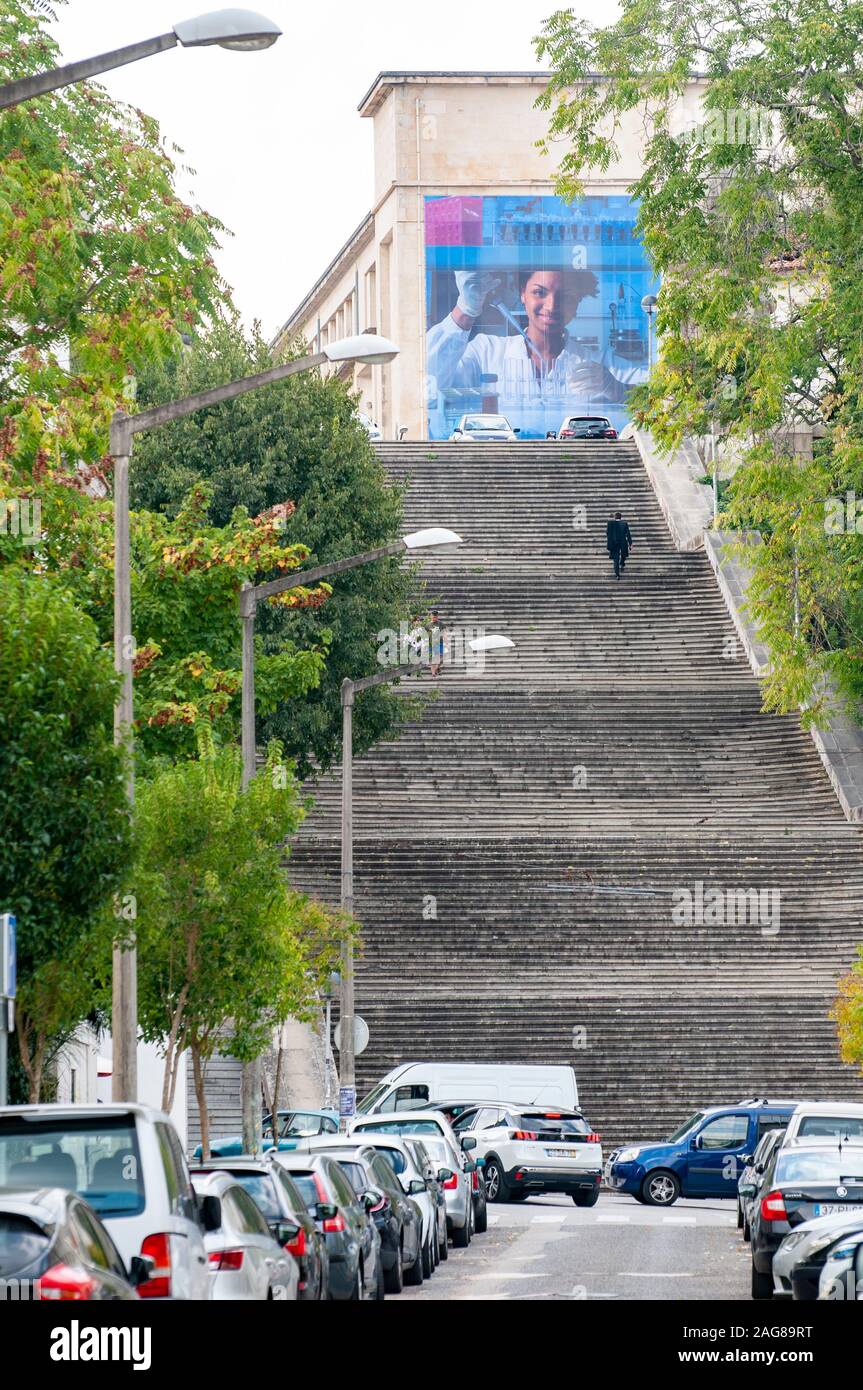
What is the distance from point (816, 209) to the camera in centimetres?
3372

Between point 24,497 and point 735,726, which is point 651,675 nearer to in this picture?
point 735,726

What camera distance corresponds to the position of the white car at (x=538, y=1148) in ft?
111

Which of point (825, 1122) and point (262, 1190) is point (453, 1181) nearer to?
point (825, 1122)

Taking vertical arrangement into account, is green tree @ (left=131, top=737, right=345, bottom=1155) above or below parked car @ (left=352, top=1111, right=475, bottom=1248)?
above

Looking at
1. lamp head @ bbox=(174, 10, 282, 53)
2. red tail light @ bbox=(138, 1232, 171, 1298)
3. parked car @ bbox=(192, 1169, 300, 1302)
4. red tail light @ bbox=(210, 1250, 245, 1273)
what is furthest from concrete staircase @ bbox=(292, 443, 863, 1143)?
red tail light @ bbox=(138, 1232, 171, 1298)

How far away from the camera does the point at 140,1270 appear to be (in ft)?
36.7

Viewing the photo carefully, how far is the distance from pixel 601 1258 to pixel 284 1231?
916cm

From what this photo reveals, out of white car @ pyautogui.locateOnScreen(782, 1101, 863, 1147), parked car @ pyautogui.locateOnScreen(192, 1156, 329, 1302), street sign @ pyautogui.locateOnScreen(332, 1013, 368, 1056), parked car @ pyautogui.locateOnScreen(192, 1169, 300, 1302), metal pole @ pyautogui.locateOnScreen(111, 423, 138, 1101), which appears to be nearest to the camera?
parked car @ pyautogui.locateOnScreen(192, 1169, 300, 1302)

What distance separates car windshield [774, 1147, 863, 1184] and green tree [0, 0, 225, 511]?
830 centimetres

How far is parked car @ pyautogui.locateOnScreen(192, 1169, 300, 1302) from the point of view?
1269cm

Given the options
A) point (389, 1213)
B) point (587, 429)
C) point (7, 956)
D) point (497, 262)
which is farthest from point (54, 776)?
point (497, 262)

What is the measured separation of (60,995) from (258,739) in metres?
22.3

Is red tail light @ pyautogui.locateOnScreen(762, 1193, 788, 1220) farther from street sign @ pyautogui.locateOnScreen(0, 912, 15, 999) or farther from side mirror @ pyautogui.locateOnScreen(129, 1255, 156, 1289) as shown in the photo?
side mirror @ pyautogui.locateOnScreen(129, 1255, 156, 1289)

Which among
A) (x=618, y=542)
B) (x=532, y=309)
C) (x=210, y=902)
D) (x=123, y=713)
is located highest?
(x=532, y=309)
